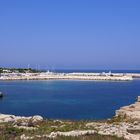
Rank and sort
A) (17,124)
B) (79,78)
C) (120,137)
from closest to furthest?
(120,137)
(17,124)
(79,78)

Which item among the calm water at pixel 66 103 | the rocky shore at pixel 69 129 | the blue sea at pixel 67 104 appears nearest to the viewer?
the rocky shore at pixel 69 129

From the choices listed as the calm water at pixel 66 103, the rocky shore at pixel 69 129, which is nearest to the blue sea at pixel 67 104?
the calm water at pixel 66 103

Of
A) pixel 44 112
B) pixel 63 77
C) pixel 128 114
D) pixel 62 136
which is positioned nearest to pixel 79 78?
pixel 63 77

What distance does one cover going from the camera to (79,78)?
531ft

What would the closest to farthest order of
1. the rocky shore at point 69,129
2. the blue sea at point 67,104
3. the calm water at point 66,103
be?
1. the rocky shore at point 69,129
2. the blue sea at point 67,104
3. the calm water at point 66,103

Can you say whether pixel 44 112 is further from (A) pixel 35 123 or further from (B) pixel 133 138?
(B) pixel 133 138

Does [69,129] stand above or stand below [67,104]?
above

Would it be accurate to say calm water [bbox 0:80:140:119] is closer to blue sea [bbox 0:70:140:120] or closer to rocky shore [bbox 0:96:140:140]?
blue sea [bbox 0:70:140:120]

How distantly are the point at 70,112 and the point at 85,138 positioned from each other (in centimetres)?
3866

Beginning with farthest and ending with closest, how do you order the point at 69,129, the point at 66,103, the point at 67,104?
1. the point at 66,103
2. the point at 67,104
3. the point at 69,129

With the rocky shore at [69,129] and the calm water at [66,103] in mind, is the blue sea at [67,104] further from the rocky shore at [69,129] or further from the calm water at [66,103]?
the rocky shore at [69,129]

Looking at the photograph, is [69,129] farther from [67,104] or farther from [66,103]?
[66,103]

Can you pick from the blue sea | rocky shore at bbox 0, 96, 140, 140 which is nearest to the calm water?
the blue sea

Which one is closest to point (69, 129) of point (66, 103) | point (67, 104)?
point (67, 104)
